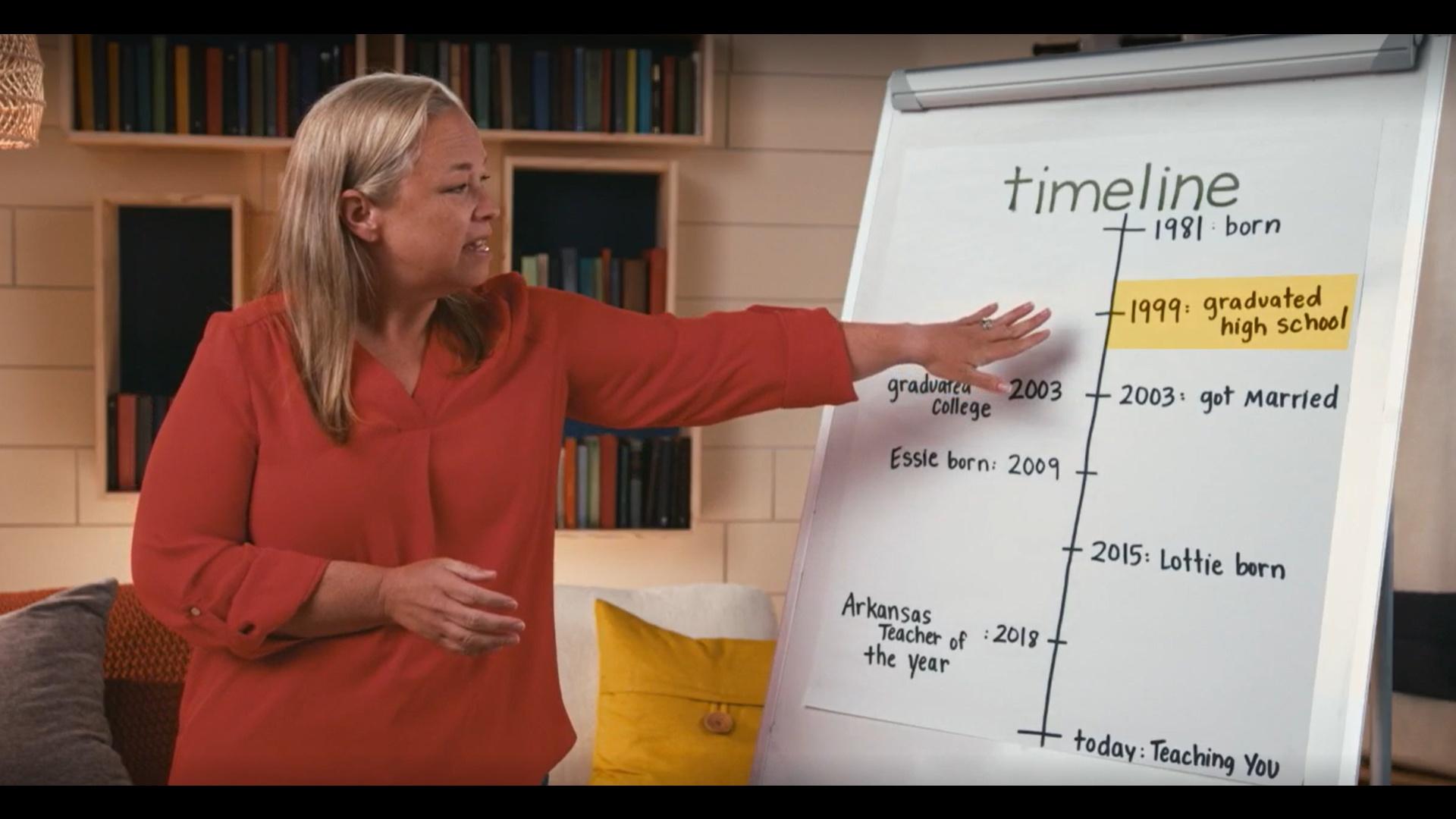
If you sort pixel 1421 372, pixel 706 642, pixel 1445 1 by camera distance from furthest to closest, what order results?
pixel 1421 372
pixel 706 642
pixel 1445 1

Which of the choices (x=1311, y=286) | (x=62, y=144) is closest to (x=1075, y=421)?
(x=1311, y=286)

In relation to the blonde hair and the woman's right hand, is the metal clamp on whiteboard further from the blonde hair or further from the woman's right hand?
the woman's right hand

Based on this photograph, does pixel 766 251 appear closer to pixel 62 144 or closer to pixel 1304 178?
pixel 62 144

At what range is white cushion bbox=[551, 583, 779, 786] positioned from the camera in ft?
8.03

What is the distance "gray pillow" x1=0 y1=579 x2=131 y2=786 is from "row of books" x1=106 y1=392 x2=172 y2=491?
877mm

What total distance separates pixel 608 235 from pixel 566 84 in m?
0.38

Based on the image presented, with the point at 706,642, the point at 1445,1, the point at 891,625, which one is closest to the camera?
the point at 1445,1

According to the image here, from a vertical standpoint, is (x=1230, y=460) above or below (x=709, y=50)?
below

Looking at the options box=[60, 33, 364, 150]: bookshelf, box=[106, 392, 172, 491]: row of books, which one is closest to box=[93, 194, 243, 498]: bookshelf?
box=[106, 392, 172, 491]: row of books

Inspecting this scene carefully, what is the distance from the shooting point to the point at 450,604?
51.6 inches

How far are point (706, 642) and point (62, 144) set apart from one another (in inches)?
78.5

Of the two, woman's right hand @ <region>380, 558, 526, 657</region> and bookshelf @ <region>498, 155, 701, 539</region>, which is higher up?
bookshelf @ <region>498, 155, 701, 539</region>

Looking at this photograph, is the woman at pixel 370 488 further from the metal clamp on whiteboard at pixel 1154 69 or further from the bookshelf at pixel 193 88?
the bookshelf at pixel 193 88

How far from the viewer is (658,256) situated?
322 centimetres
